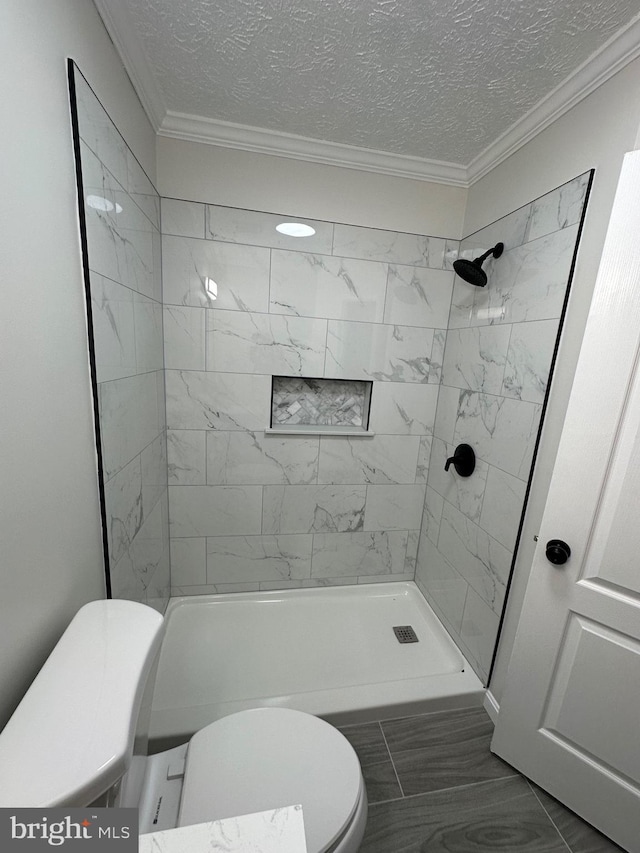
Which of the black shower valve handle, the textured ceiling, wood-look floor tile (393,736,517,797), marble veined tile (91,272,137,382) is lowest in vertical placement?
wood-look floor tile (393,736,517,797)

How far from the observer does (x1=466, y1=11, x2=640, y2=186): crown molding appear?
0.95 m

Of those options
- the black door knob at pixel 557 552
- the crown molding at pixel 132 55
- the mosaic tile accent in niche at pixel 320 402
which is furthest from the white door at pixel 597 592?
the crown molding at pixel 132 55

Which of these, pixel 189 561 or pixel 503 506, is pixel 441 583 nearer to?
pixel 503 506

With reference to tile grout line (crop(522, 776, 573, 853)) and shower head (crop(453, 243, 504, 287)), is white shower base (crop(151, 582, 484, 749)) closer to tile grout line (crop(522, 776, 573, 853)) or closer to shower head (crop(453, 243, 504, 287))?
tile grout line (crop(522, 776, 573, 853))

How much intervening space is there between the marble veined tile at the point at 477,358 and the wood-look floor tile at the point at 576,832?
4.70 ft

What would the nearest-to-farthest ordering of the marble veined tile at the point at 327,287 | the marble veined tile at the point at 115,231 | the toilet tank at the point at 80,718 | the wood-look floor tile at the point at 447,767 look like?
the toilet tank at the point at 80,718
the marble veined tile at the point at 115,231
the wood-look floor tile at the point at 447,767
the marble veined tile at the point at 327,287

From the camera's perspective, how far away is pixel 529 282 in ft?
4.31

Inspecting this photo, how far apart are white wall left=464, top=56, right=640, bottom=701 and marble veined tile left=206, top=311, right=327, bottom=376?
3.27 feet

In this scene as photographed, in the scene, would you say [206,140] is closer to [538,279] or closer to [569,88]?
[569,88]

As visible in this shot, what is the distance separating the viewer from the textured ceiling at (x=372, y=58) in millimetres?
921

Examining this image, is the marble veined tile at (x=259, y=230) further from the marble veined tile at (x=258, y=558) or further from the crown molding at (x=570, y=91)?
the marble veined tile at (x=258, y=558)

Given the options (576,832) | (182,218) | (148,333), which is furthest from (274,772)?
(182,218)

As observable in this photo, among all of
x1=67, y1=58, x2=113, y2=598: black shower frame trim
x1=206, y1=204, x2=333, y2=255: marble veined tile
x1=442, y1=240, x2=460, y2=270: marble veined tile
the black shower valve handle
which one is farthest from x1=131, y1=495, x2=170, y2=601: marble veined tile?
x1=442, y1=240, x2=460, y2=270: marble veined tile

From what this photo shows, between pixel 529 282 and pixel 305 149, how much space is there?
1.11 metres
